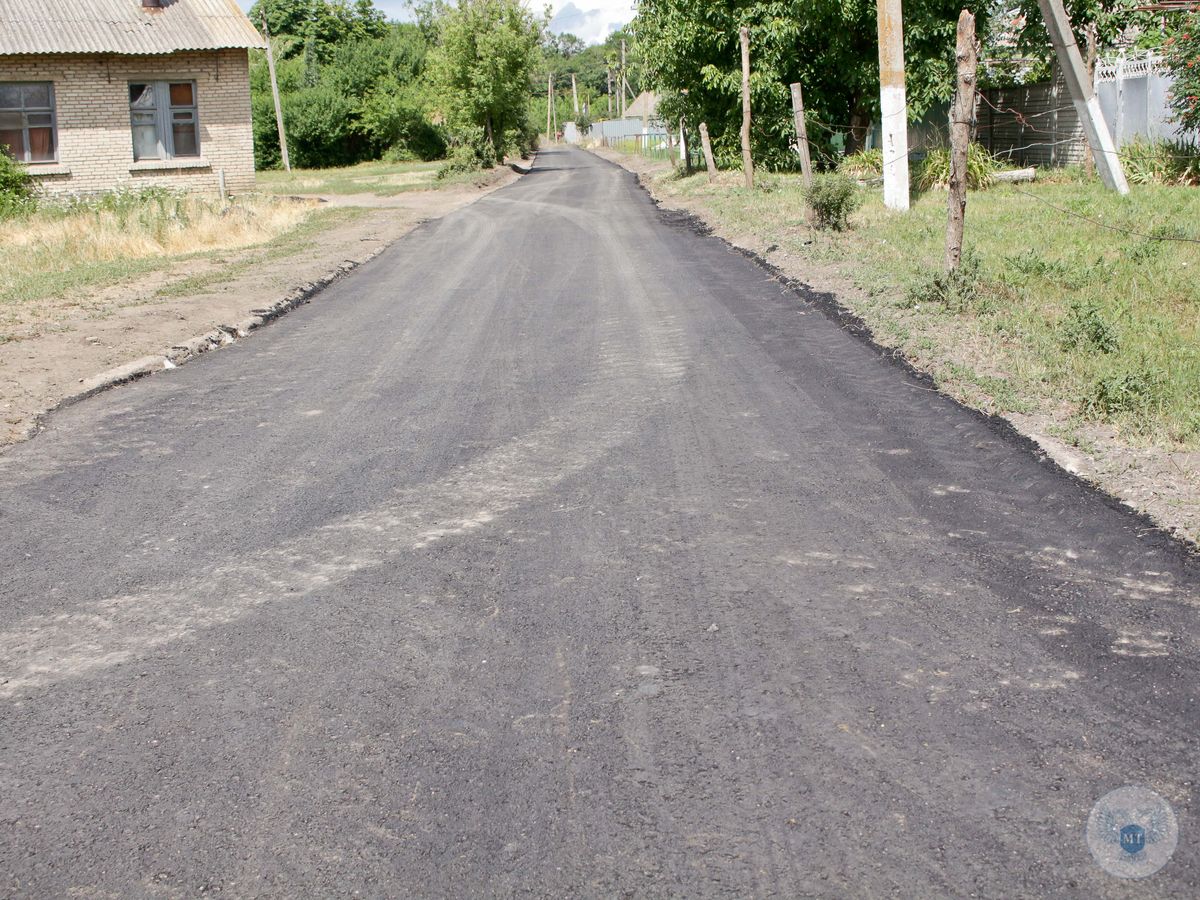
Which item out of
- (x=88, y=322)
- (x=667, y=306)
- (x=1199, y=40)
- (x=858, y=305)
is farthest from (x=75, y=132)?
(x=1199, y=40)

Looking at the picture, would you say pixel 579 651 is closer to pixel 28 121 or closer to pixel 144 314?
pixel 144 314

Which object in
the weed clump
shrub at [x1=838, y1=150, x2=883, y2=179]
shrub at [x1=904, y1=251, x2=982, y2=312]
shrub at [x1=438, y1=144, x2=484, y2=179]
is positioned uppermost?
shrub at [x1=438, y1=144, x2=484, y2=179]

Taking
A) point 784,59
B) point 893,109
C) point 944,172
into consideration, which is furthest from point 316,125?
point 893,109

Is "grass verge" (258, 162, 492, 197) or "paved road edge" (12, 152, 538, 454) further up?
"grass verge" (258, 162, 492, 197)

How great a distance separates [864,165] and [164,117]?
1580 centimetres

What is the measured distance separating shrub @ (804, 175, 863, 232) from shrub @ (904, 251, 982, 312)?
5785 mm

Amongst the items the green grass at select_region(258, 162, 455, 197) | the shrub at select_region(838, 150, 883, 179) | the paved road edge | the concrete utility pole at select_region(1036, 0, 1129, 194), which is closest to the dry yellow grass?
the paved road edge

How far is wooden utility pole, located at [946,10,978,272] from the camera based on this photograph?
428 inches

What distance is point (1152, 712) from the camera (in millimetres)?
3658

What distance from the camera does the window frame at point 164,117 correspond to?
80.5ft

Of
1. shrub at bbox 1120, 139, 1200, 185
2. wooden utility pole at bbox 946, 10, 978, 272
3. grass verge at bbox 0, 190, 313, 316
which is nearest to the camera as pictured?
wooden utility pole at bbox 946, 10, 978, 272

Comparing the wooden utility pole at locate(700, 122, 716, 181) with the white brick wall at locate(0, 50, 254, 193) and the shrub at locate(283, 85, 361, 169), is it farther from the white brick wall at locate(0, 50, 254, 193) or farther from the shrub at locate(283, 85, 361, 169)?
the shrub at locate(283, 85, 361, 169)

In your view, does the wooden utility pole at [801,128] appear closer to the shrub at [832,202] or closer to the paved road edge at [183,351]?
the shrub at [832,202]

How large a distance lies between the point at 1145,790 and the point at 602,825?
5.14 ft
